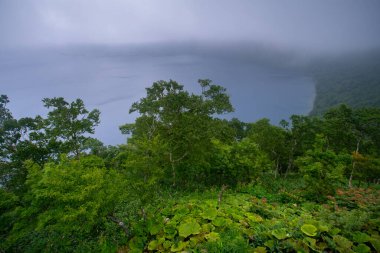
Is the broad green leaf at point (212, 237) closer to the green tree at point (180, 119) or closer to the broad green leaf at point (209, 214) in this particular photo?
the broad green leaf at point (209, 214)

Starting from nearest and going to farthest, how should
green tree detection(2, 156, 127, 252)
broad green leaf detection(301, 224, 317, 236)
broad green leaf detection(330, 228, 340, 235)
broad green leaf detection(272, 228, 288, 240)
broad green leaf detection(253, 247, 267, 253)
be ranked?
broad green leaf detection(253, 247, 267, 253)
green tree detection(2, 156, 127, 252)
broad green leaf detection(272, 228, 288, 240)
broad green leaf detection(301, 224, 317, 236)
broad green leaf detection(330, 228, 340, 235)

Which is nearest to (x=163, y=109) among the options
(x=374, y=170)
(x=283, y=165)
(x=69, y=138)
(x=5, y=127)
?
(x=69, y=138)

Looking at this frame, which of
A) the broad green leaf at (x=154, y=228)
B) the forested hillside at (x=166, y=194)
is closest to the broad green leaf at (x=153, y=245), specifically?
the forested hillside at (x=166, y=194)

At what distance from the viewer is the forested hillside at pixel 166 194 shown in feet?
32.0

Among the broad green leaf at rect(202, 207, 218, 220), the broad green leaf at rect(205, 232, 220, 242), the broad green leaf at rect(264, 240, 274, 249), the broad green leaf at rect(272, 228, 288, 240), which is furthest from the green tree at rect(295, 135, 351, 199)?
the broad green leaf at rect(205, 232, 220, 242)

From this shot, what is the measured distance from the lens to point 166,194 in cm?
2073

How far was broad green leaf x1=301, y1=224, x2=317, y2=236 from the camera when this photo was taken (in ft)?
32.1

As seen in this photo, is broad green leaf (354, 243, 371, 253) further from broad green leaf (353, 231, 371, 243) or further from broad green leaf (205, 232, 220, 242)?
broad green leaf (205, 232, 220, 242)

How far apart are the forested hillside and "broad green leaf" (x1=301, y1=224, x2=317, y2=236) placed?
0.21 ft

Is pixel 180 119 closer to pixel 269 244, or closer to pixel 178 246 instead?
pixel 178 246

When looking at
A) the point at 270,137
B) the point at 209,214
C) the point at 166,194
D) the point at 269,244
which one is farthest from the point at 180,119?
the point at 270,137

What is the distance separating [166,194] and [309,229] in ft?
42.8

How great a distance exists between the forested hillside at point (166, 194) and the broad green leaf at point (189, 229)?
0.05 metres

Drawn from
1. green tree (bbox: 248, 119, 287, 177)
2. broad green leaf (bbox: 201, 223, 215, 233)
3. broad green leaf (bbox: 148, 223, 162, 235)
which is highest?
broad green leaf (bbox: 201, 223, 215, 233)
